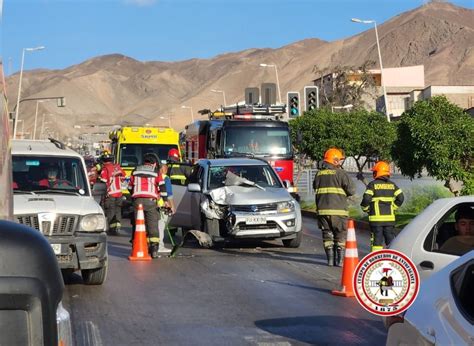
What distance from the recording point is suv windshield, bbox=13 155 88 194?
12.2 m

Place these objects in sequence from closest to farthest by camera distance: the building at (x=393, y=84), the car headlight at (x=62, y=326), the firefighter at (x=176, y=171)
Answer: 1. the car headlight at (x=62, y=326)
2. the firefighter at (x=176, y=171)
3. the building at (x=393, y=84)

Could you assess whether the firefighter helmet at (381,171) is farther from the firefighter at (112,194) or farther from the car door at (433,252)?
the firefighter at (112,194)

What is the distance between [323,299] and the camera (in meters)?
11.0

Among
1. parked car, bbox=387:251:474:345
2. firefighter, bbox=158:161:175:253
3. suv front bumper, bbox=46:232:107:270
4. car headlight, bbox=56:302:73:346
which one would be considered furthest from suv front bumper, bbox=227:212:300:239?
car headlight, bbox=56:302:73:346

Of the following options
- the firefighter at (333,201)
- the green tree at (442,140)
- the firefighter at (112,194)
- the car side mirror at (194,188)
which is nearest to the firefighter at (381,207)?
the firefighter at (333,201)

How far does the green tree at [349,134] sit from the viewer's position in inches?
1763

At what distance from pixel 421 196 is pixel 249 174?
899cm

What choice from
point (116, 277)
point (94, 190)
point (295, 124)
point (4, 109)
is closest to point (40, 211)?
point (94, 190)

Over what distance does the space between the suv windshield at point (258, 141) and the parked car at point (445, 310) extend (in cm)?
→ 2124

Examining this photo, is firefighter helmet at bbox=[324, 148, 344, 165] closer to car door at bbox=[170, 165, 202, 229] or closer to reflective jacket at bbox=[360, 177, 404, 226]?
reflective jacket at bbox=[360, 177, 404, 226]

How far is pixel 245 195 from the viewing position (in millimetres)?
16484

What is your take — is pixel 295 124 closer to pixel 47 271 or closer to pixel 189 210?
pixel 189 210

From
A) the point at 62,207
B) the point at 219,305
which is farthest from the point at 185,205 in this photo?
the point at 219,305

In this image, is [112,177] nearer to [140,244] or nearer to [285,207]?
[285,207]
